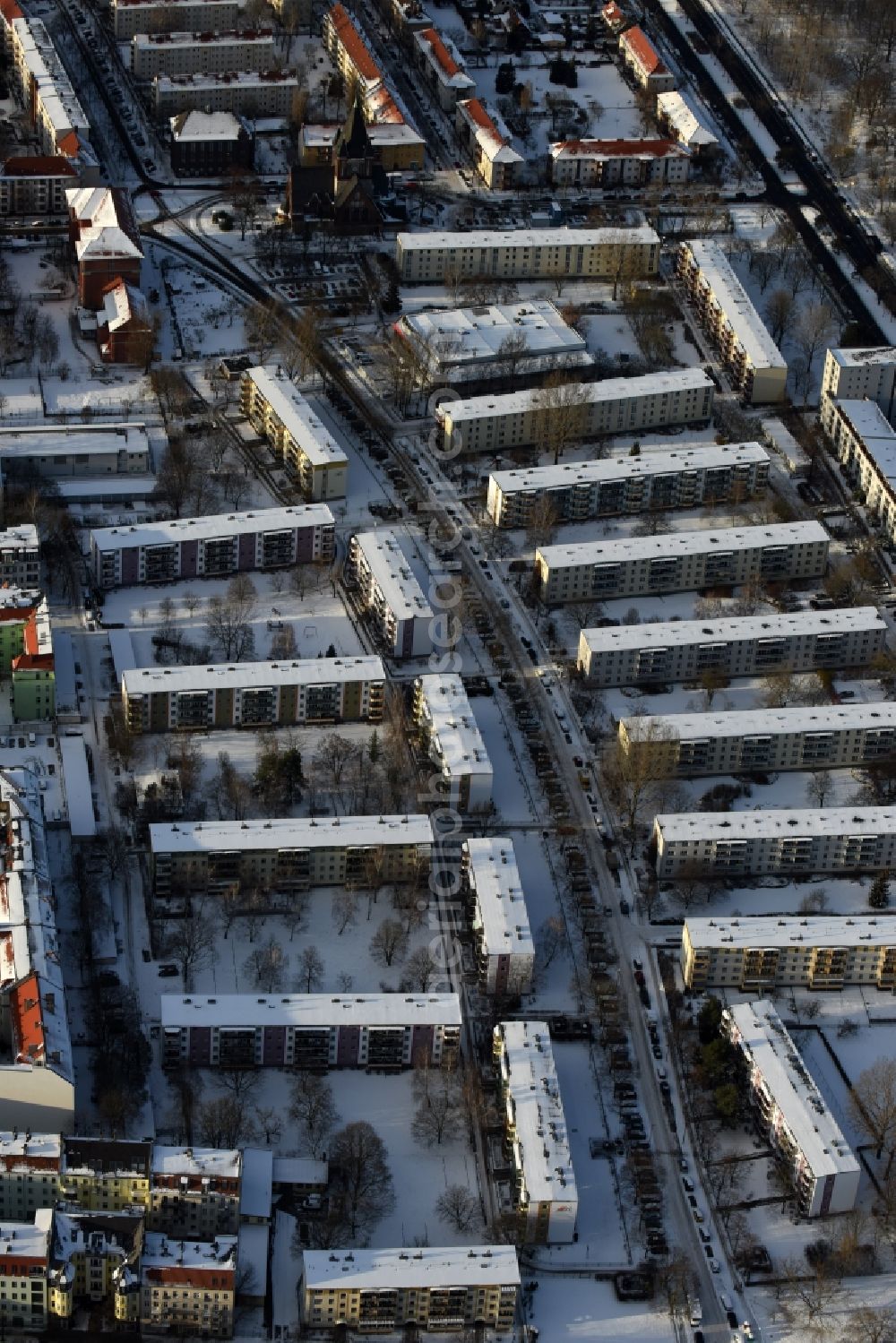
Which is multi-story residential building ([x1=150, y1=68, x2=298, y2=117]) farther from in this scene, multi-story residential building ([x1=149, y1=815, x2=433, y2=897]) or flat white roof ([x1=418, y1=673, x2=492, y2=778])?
multi-story residential building ([x1=149, y1=815, x2=433, y2=897])

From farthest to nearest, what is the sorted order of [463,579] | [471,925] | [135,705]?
[463,579] < [135,705] < [471,925]

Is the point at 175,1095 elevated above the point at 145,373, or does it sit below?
below

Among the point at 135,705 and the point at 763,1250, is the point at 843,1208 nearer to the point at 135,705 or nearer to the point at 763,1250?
the point at 763,1250

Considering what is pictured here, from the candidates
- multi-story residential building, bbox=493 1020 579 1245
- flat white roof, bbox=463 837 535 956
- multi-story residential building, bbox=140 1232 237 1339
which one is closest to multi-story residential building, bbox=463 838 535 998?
flat white roof, bbox=463 837 535 956

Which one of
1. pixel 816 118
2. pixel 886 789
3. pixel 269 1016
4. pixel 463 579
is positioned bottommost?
pixel 269 1016

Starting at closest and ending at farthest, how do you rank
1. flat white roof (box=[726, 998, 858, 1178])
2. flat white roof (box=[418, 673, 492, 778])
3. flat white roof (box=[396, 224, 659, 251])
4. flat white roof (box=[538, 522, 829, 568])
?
1. flat white roof (box=[726, 998, 858, 1178])
2. flat white roof (box=[418, 673, 492, 778])
3. flat white roof (box=[538, 522, 829, 568])
4. flat white roof (box=[396, 224, 659, 251])

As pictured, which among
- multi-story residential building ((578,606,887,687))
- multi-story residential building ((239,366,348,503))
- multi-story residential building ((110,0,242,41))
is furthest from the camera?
multi-story residential building ((110,0,242,41))

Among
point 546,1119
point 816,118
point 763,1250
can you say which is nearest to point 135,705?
point 546,1119
